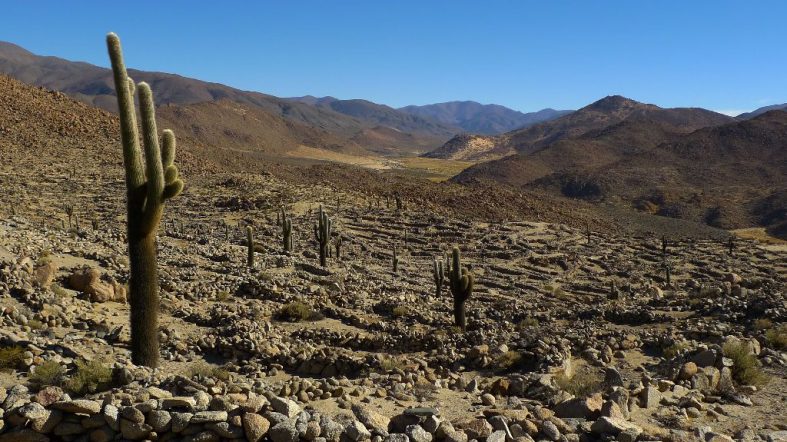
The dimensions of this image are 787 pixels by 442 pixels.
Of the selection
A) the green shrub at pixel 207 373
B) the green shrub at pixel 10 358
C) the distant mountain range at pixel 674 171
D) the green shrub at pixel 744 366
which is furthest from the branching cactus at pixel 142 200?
the distant mountain range at pixel 674 171

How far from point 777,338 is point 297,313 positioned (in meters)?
10.5

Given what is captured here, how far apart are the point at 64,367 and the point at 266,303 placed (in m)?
8.41

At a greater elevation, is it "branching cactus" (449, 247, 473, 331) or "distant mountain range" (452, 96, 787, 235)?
"distant mountain range" (452, 96, 787, 235)

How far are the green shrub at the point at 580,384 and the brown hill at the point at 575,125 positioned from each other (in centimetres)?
15533


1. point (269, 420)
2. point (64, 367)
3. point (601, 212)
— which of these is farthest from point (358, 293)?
point (601, 212)

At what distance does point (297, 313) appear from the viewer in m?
16.0

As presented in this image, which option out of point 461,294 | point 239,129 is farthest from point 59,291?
point 239,129

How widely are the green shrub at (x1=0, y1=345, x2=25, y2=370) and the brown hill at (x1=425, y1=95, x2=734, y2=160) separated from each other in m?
157

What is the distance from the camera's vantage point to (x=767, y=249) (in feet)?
136

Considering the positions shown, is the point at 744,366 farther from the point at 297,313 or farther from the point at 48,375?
the point at 297,313

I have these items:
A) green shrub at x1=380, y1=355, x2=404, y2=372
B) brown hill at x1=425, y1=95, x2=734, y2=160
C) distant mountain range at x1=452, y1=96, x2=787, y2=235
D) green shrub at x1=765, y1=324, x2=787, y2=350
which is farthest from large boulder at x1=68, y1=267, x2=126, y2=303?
brown hill at x1=425, y1=95, x2=734, y2=160

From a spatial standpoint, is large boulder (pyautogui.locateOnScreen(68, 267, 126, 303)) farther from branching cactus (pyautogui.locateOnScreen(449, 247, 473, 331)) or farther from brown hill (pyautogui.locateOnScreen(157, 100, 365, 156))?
brown hill (pyautogui.locateOnScreen(157, 100, 365, 156))

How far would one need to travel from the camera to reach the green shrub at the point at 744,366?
9.07 meters

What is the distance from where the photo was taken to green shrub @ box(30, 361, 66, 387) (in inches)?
327
